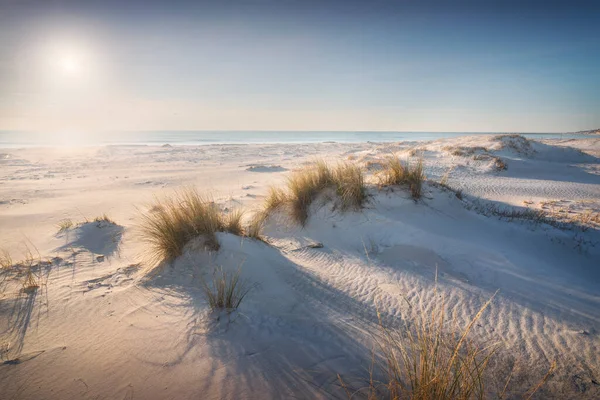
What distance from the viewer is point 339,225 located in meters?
4.46

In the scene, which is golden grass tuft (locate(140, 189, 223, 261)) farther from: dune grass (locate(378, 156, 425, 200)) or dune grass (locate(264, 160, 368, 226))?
dune grass (locate(378, 156, 425, 200))

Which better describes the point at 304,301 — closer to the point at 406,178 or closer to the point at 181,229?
the point at 181,229

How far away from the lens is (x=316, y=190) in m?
5.04

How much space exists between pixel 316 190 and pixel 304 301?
256 cm

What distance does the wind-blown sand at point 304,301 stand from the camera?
1854mm

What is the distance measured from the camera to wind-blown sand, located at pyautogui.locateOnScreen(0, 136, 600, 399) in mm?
1854

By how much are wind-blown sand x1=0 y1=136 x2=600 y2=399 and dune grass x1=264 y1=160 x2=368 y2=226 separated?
0.75ft

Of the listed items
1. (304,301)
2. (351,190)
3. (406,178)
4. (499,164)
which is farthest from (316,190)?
(499,164)

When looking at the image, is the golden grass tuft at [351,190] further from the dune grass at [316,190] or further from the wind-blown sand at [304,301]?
the wind-blown sand at [304,301]

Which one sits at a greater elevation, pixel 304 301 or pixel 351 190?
pixel 351 190

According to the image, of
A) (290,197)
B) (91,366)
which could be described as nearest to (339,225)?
→ (290,197)

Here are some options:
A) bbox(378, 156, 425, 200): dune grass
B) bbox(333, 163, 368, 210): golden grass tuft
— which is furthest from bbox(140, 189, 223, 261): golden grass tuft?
bbox(378, 156, 425, 200): dune grass

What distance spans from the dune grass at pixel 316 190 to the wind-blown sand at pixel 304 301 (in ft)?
0.75

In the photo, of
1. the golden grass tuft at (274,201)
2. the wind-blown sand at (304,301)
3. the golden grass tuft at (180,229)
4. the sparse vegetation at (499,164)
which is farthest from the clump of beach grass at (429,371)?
the sparse vegetation at (499,164)
